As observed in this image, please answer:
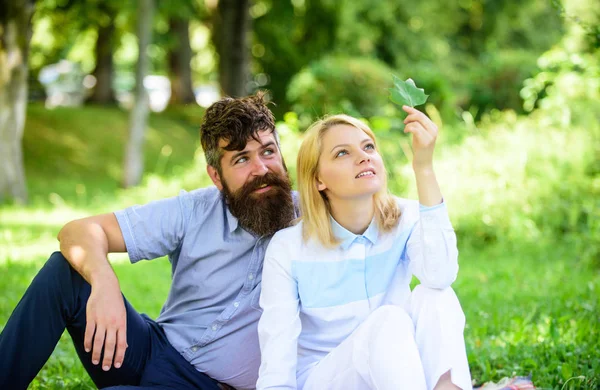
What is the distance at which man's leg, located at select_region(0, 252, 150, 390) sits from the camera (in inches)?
119

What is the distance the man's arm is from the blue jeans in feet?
0.26

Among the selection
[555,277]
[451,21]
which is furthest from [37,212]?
[451,21]

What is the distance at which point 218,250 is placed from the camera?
3.38 metres

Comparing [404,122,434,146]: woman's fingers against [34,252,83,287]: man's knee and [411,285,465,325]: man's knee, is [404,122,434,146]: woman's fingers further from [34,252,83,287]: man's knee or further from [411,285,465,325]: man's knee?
[34,252,83,287]: man's knee

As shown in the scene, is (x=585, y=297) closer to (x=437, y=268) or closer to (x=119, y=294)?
(x=437, y=268)

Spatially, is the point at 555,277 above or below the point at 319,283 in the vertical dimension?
below

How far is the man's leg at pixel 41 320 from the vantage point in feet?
9.91

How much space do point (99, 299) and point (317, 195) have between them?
1.00 meters


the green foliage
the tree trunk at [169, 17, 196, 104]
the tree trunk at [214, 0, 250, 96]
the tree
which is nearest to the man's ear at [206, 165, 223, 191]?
the green foliage

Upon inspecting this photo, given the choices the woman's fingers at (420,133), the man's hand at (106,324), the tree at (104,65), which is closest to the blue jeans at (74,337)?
the man's hand at (106,324)

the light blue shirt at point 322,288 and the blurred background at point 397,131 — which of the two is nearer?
the light blue shirt at point 322,288

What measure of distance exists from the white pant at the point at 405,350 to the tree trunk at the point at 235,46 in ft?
51.7

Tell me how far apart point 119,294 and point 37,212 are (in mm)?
9201

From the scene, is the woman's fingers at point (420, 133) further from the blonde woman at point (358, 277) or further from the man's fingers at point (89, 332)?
the man's fingers at point (89, 332)
